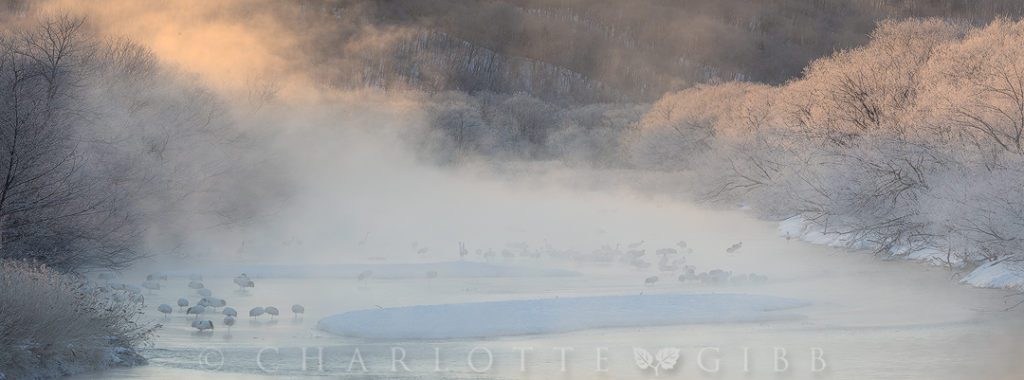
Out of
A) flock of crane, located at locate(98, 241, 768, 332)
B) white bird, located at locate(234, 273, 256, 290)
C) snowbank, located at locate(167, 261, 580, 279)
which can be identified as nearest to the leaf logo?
flock of crane, located at locate(98, 241, 768, 332)

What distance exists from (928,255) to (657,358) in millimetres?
15523

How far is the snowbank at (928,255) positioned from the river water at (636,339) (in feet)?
1.47

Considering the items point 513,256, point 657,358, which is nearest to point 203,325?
point 657,358

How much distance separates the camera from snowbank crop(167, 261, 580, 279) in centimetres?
2953

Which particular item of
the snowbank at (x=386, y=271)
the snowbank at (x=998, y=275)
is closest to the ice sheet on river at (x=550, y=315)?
the snowbank at (x=998, y=275)

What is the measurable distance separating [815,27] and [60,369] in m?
137

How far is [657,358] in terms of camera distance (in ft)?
57.7

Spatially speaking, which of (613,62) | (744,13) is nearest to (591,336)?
(613,62)

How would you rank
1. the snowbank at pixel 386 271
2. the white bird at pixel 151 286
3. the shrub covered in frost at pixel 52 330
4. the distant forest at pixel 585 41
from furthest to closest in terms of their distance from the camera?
the distant forest at pixel 585 41 → the snowbank at pixel 386 271 → the white bird at pixel 151 286 → the shrub covered in frost at pixel 52 330

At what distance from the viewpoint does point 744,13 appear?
162750mm

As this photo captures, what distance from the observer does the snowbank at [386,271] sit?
29.5 metres

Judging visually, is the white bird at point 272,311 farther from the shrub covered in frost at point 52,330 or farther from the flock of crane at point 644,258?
the flock of crane at point 644,258

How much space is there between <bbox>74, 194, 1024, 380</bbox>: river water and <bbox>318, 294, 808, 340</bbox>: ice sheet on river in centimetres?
52

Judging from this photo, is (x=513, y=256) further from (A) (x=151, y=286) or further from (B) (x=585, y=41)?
(B) (x=585, y=41)
